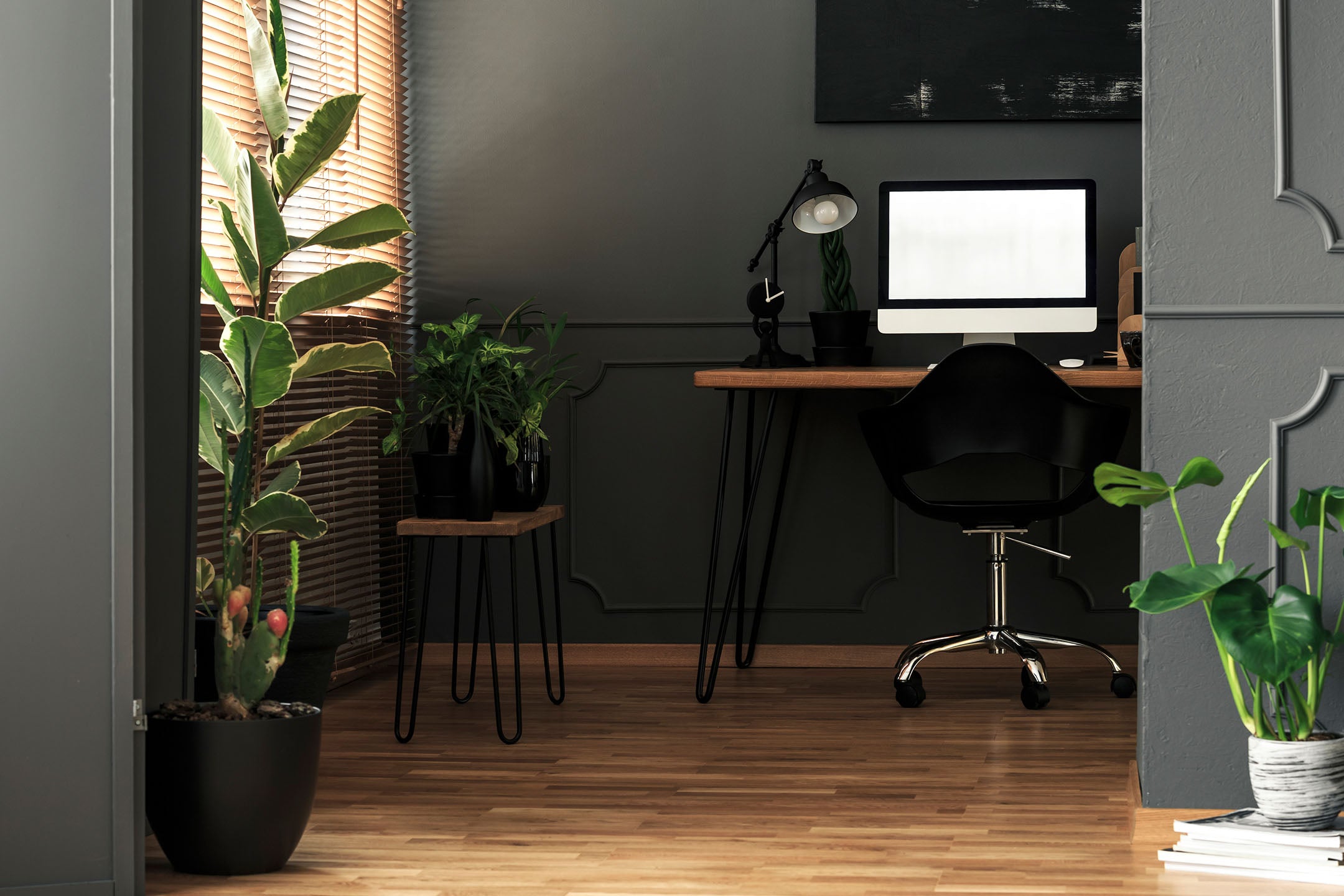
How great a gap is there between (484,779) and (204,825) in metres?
0.70

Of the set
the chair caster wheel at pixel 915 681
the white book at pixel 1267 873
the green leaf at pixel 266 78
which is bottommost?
the white book at pixel 1267 873

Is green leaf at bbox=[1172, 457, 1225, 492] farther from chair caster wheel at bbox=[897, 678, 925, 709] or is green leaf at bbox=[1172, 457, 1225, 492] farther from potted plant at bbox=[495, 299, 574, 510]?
potted plant at bbox=[495, 299, 574, 510]

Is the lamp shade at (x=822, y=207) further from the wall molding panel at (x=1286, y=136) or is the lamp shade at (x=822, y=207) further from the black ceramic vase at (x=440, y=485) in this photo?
the wall molding panel at (x=1286, y=136)

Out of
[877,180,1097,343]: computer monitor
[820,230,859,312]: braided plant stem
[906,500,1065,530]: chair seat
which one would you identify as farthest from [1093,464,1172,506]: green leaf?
[820,230,859,312]: braided plant stem

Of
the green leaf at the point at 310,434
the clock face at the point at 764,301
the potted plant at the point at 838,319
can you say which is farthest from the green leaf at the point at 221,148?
the potted plant at the point at 838,319

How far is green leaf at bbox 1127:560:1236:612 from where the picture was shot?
2.00 meters

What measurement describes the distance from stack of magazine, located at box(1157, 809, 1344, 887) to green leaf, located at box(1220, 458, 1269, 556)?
1.33ft

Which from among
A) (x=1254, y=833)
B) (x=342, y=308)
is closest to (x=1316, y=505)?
(x=1254, y=833)

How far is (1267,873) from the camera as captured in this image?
2.01 meters

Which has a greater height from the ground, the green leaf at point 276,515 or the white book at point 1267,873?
the green leaf at point 276,515

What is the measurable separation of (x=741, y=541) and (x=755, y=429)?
497mm

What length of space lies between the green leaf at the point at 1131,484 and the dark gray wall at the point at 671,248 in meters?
1.81

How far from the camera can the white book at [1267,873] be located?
1970mm

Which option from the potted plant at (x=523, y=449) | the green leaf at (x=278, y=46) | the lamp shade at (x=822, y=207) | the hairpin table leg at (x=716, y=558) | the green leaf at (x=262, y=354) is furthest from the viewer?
the lamp shade at (x=822, y=207)
